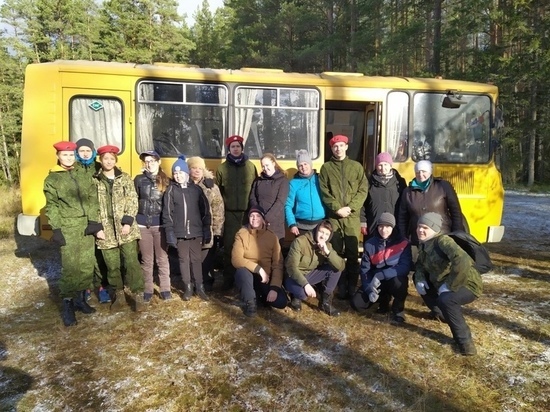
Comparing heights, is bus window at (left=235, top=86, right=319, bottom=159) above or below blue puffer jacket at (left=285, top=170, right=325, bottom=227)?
above

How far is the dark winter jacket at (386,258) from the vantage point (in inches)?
169

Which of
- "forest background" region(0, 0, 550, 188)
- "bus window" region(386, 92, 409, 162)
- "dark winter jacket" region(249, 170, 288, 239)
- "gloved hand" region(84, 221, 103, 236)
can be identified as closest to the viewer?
"gloved hand" region(84, 221, 103, 236)

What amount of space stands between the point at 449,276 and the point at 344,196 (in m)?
1.52

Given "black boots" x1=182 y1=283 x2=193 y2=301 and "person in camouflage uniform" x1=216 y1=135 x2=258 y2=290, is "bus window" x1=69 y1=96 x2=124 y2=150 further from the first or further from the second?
"black boots" x1=182 y1=283 x2=193 y2=301

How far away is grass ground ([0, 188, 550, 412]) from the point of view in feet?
10.2

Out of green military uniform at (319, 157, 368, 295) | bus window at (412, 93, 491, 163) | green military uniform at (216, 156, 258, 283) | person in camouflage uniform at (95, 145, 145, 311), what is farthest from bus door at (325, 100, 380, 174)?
person in camouflage uniform at (95, 145, 145, 311)

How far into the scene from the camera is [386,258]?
171 inches

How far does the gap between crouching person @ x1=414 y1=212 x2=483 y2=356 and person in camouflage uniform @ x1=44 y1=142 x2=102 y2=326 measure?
3.37 meters

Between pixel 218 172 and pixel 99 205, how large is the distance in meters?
1.44

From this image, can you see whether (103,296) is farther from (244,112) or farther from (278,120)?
(278,120)

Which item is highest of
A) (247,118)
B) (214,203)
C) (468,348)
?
(247,118)

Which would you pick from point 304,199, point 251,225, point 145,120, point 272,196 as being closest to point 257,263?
point 251,225

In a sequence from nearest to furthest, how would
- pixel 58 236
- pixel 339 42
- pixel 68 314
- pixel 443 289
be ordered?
1. pixel 443 289
2. pixel 58 236
3. pixel 68 314
4. pixel 339 42

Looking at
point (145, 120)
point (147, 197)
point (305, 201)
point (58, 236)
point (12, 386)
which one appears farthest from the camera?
point (145, 120)
